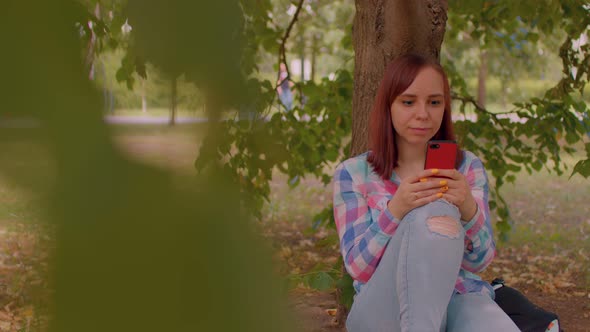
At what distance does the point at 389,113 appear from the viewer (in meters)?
1.94

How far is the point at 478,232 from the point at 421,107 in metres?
0.36

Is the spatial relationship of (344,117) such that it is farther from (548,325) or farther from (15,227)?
(15,227)

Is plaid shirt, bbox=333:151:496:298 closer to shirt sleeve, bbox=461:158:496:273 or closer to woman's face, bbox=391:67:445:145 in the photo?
shirt sleeve, bbox=461:158:496:273

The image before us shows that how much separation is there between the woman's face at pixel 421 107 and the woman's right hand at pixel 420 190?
23 centimetres

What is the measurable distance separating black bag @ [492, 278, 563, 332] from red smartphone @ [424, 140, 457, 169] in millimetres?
615

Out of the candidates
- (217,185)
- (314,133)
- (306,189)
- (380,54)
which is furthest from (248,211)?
(306,189)

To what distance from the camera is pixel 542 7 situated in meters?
2.97

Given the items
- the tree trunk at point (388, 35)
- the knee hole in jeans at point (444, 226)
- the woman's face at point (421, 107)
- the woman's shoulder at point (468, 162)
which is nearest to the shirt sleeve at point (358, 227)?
the knee hole in jeans at point (444, 226)

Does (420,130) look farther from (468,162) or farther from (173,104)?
(173,104)

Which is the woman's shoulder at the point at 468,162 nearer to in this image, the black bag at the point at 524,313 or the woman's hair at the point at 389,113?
the woman's hair at the point at 389,113

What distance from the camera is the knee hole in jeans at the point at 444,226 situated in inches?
61.9

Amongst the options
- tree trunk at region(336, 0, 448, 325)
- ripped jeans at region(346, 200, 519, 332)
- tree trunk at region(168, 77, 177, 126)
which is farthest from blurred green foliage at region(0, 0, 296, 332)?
tree trunk at region(336, 0, 448, 325)

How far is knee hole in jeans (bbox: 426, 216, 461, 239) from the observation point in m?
1.57

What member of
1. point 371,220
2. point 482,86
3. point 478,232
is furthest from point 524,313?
point 482,86
